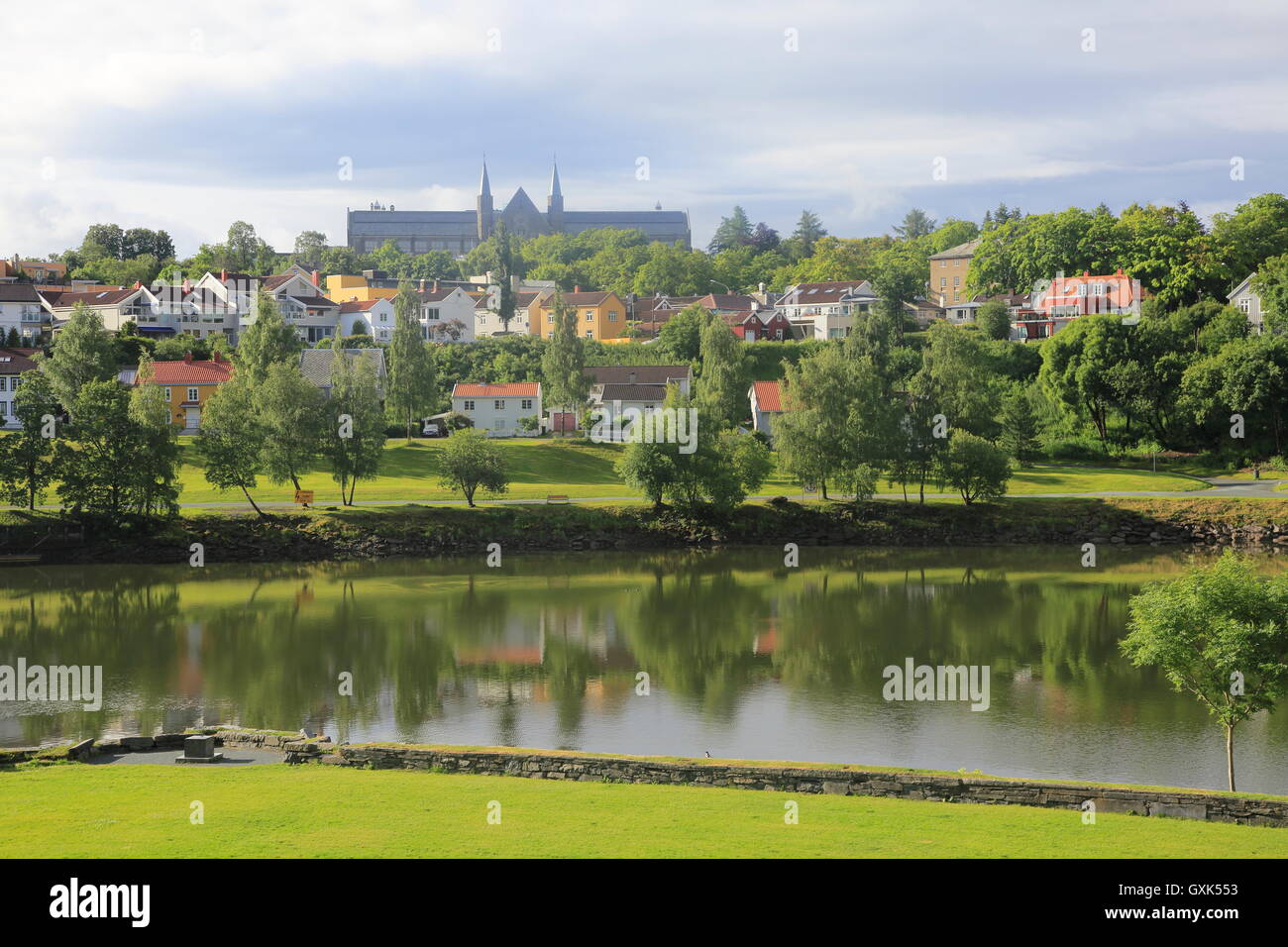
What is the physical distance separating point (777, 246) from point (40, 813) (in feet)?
558

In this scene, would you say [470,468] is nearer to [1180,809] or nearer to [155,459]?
[155,459]

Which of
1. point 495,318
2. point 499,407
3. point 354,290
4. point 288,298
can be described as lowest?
point 499,407

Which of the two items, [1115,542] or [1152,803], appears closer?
[1152,803]

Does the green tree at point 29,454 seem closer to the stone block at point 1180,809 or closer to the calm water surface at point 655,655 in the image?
the calm water surface at point 655,655

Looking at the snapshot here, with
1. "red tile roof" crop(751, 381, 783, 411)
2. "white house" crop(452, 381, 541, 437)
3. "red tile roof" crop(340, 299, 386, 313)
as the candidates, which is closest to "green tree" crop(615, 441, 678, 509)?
"white house" crop(452, 381, 541, 437)

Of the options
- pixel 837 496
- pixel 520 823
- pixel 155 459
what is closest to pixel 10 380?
pixel 155 459

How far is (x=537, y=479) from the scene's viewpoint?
64750 mm

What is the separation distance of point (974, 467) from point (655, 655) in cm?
2795

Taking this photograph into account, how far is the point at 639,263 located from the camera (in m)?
145

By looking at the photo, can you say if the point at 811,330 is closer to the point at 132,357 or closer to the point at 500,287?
the point at 500,287

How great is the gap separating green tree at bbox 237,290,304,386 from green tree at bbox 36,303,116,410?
7.42 metres
